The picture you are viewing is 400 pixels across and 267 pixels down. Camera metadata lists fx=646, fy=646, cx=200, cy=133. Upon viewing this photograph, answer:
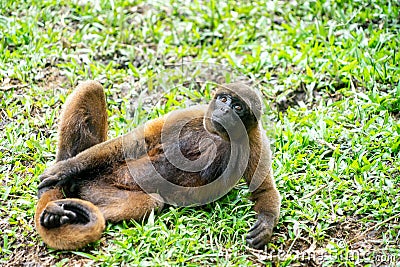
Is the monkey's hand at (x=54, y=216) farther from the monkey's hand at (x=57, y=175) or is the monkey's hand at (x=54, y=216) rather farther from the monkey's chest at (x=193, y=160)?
the monkey's chest at (x=193, y=160)

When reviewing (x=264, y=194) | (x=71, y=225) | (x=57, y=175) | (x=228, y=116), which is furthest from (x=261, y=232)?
(x=57, y=175)

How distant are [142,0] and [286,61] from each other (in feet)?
8.27

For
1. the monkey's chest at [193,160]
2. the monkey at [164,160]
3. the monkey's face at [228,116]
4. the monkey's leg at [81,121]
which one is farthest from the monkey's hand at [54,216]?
the monkey's face at [228,116]

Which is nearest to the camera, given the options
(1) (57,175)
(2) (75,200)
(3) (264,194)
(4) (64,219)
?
(4) (64,219)

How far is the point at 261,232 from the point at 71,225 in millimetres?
1593

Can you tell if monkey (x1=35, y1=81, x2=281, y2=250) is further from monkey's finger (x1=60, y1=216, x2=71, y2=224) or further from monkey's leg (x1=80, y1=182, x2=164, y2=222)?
monkey's finger (x1=60, y1=216, x2=71, y2=224)

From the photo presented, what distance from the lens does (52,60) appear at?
26.6ft

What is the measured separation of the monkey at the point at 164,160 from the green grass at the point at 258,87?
0.16 m

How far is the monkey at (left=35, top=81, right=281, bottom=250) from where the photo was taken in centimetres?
568

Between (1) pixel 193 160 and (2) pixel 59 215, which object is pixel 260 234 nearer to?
(1) pixel 193 160

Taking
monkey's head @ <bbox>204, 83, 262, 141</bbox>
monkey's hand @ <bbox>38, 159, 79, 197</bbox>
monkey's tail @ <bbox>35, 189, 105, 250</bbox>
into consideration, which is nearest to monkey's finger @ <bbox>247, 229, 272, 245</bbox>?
monkey's head @ <bbox>204, 83, 262, 141</bbox>

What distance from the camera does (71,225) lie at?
5.33m

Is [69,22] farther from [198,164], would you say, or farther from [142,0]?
[198,164]

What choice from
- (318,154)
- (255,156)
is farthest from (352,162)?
(255,156)
